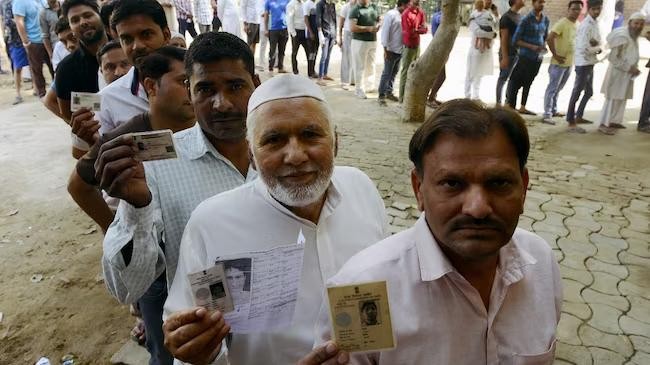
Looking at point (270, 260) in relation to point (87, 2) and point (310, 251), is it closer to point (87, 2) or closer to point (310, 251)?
point (310, 251)

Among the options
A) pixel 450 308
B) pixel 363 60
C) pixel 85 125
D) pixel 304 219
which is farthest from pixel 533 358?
pixel 363 60

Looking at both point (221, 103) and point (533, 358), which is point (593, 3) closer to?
point (221, 103)

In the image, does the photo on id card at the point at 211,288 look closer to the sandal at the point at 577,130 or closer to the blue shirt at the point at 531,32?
the blue shirt at the point at 531,32

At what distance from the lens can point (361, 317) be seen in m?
1.14

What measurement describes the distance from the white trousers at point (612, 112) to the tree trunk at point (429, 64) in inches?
112

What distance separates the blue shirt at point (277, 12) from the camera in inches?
411

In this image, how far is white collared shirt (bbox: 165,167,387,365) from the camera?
60.7 inches

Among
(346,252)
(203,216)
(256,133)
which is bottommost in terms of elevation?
(346,252)

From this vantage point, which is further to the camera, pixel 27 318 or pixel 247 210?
pixel 27 318

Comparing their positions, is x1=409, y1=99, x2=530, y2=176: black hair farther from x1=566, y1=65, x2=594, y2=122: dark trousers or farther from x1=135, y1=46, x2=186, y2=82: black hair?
x1=566, y1=65, x2=594, y2=122: dark trousers

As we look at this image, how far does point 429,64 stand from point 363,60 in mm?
2461

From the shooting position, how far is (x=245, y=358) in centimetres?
156

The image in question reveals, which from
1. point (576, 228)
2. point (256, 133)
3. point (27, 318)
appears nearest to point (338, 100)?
point (576, 228)

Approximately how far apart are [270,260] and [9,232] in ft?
15.3
